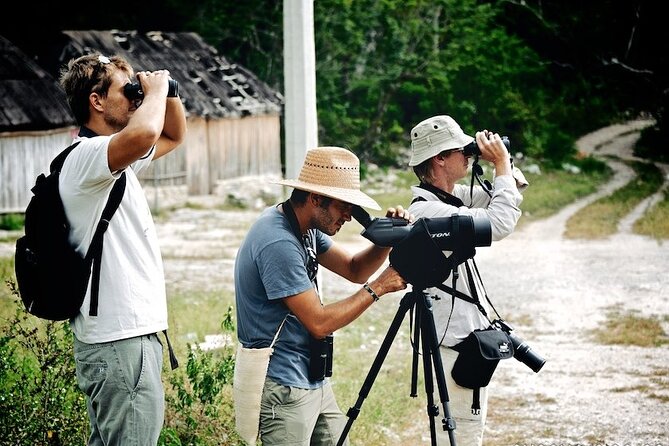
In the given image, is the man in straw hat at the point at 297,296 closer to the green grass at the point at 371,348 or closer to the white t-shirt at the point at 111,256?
the white t-shirt at the point at 111,256

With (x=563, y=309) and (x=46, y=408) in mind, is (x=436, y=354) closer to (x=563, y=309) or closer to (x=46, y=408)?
(x=46, y=408)

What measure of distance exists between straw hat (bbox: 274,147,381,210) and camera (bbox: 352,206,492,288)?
0.07 meters

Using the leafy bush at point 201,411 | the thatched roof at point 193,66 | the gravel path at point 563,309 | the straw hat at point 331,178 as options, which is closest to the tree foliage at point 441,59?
the thatched roof at point 193,66

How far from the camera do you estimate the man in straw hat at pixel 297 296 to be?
3.08 metres

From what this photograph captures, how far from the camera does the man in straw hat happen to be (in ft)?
10.1

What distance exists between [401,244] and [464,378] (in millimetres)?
724

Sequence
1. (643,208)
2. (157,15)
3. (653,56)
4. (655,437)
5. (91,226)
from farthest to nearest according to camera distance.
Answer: (157,15) → (653,56) → (643,208) → (655,437) → (91,226)

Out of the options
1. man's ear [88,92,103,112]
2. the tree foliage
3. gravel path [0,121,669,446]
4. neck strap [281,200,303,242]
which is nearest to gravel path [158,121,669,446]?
gravel path [0,121,669,446]

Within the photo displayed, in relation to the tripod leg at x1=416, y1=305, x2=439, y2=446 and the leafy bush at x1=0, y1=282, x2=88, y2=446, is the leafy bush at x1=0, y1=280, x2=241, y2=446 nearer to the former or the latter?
the leafy bush at x1=0, y1=282, x2=88, y2=446

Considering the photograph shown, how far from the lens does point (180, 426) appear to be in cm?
481

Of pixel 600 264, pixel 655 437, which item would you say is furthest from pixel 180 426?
pixel 600 264

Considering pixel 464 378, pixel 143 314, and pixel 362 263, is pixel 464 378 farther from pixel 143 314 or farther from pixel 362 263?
pixel 143 314

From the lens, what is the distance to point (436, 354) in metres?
3.38

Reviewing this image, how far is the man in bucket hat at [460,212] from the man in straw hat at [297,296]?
1.58ft
